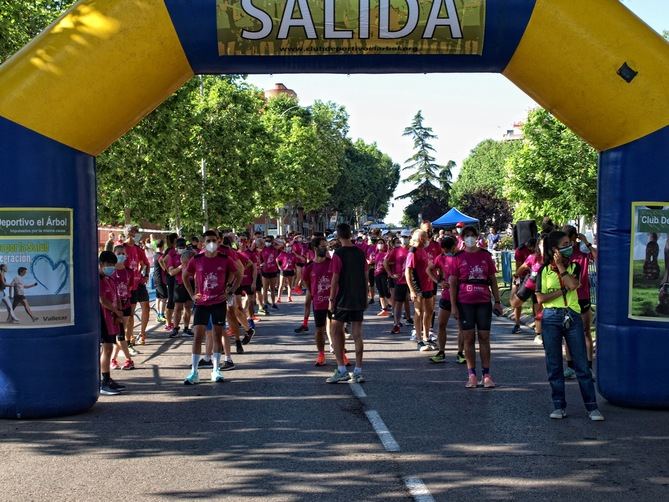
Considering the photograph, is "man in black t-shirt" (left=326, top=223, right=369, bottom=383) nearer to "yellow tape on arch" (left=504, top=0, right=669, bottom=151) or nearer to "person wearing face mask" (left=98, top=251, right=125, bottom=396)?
"person wearing face mask" (left=98, top=251, right=125, bottom=396)

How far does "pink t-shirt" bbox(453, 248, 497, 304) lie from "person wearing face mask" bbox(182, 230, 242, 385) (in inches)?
106

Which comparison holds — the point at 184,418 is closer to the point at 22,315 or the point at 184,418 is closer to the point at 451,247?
the point at 22,315

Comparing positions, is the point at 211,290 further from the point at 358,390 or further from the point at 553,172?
the point at 553,172

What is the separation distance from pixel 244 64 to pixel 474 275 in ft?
11.3

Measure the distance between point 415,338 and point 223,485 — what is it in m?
8.76

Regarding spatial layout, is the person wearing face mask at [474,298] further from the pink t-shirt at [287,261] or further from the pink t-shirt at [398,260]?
the pink t-shirt at [287,261]

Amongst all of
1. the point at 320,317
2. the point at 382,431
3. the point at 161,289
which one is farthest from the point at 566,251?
the point at 161,289

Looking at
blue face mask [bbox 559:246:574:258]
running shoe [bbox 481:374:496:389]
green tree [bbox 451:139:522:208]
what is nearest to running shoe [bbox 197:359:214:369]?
running shoe [bbox 481:374:496:389]

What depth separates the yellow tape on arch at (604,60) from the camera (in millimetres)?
8055

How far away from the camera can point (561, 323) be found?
7.82 metres

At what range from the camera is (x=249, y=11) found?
816cm

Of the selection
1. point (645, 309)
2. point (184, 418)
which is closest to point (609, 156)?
point (645, 309)

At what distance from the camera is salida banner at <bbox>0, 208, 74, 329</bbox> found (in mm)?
8031

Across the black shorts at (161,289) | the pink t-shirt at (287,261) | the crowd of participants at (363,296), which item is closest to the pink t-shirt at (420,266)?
the crowd of participants at (363,296)
